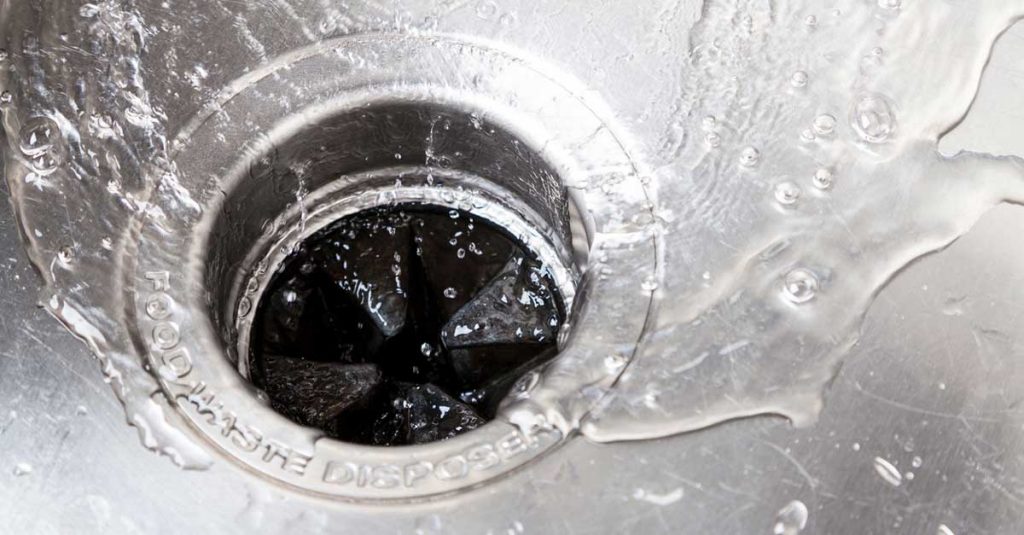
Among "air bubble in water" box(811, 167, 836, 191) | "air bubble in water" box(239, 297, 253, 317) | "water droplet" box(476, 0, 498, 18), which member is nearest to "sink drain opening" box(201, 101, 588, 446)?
"air bubble in water" box(239, 297, 253, 317)

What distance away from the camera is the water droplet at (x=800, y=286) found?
0.85 m

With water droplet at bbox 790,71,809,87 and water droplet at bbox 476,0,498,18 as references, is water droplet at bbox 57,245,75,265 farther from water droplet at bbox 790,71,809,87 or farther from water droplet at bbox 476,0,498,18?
water droplet at bbox 790,71,809,87

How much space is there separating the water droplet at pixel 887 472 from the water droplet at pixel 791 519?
0.23 feet

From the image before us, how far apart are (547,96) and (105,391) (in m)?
0.45

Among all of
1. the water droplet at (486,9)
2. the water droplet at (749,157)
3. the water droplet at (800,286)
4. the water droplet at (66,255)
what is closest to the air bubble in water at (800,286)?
the water droplet at (800,286)

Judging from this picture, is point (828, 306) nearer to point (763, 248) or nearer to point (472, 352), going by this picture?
point (763, 248)

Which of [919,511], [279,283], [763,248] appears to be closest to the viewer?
[919,511]

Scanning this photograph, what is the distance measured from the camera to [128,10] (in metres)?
0.93

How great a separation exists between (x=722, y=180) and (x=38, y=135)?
601mm

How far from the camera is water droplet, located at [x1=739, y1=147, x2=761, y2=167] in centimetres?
90

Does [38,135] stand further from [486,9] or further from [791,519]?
[791,519]

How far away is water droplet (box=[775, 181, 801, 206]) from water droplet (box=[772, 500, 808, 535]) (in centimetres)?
27

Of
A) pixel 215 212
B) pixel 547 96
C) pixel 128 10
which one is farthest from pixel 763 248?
pixel 128 10

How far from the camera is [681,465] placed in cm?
78
